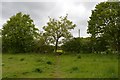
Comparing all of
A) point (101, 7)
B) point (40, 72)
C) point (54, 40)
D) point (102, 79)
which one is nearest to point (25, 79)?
point (40, 72)

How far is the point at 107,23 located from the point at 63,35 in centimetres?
1039

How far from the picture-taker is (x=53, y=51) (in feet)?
166

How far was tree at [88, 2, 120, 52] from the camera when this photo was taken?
134ft

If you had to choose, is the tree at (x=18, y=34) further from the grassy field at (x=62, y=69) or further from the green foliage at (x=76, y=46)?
the grassy field at (x=62, y=69)

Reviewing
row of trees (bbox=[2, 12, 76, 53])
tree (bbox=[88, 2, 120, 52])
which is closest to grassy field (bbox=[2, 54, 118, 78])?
tree (bbox=[88, 2, 120, 52])

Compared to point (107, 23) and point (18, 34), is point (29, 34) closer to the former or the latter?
point (18, 34)

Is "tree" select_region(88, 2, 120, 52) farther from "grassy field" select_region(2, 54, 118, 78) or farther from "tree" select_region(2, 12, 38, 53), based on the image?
"grassy field" select_region(2, 54, 118, 78)

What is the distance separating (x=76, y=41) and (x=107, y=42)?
716 centimetres

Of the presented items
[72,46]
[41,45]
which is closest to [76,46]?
[72,46]

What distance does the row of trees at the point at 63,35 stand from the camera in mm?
41719

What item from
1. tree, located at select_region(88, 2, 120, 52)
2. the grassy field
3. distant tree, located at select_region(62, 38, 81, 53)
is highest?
tree, located at select_region(88, 2, 120, 52)

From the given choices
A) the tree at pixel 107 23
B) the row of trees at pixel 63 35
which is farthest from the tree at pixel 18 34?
the tree at pixel 107 23

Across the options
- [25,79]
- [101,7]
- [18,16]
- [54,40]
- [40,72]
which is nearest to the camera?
[25,79]

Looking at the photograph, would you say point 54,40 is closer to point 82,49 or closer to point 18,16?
point 82,49
